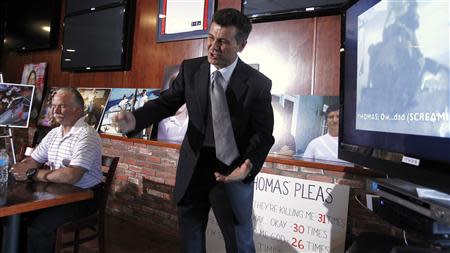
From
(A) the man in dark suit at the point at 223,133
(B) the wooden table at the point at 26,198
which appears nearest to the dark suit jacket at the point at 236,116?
(A) the man in dark suit at the point at 223,133

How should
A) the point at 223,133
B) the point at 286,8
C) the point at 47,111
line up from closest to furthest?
the point at 223,133 < the point at 286,8 < the point at 47,111

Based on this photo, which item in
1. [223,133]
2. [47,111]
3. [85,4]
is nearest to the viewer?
[223,133]

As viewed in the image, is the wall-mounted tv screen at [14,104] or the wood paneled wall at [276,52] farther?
the wall-mounted tv screen at [14,104]

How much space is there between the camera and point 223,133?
4.34ft

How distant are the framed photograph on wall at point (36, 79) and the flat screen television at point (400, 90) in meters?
4.22

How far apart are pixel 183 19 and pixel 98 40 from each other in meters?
1.24

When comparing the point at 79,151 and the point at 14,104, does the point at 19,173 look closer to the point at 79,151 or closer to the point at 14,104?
the point at 79,151

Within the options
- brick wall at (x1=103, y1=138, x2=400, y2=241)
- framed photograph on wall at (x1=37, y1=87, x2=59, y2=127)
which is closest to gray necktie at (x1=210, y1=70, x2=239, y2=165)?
brick wall at (x1=103, y1=138, x2=400, y2=241)

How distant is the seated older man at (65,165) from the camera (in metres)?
1.78

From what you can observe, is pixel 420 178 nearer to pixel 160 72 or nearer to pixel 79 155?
pixel 79 155

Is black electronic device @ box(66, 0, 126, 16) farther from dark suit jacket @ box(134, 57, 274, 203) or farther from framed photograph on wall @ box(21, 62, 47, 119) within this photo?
dark suit jacket @ box(134, 57, 274, 203)

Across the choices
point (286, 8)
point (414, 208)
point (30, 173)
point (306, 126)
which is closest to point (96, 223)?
point (30, 173)

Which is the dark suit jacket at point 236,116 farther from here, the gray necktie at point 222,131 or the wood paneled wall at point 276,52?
the wood paneled wall at point 276,52

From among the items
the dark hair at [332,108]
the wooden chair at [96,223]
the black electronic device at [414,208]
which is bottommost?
the wooden chair at [96,223]
